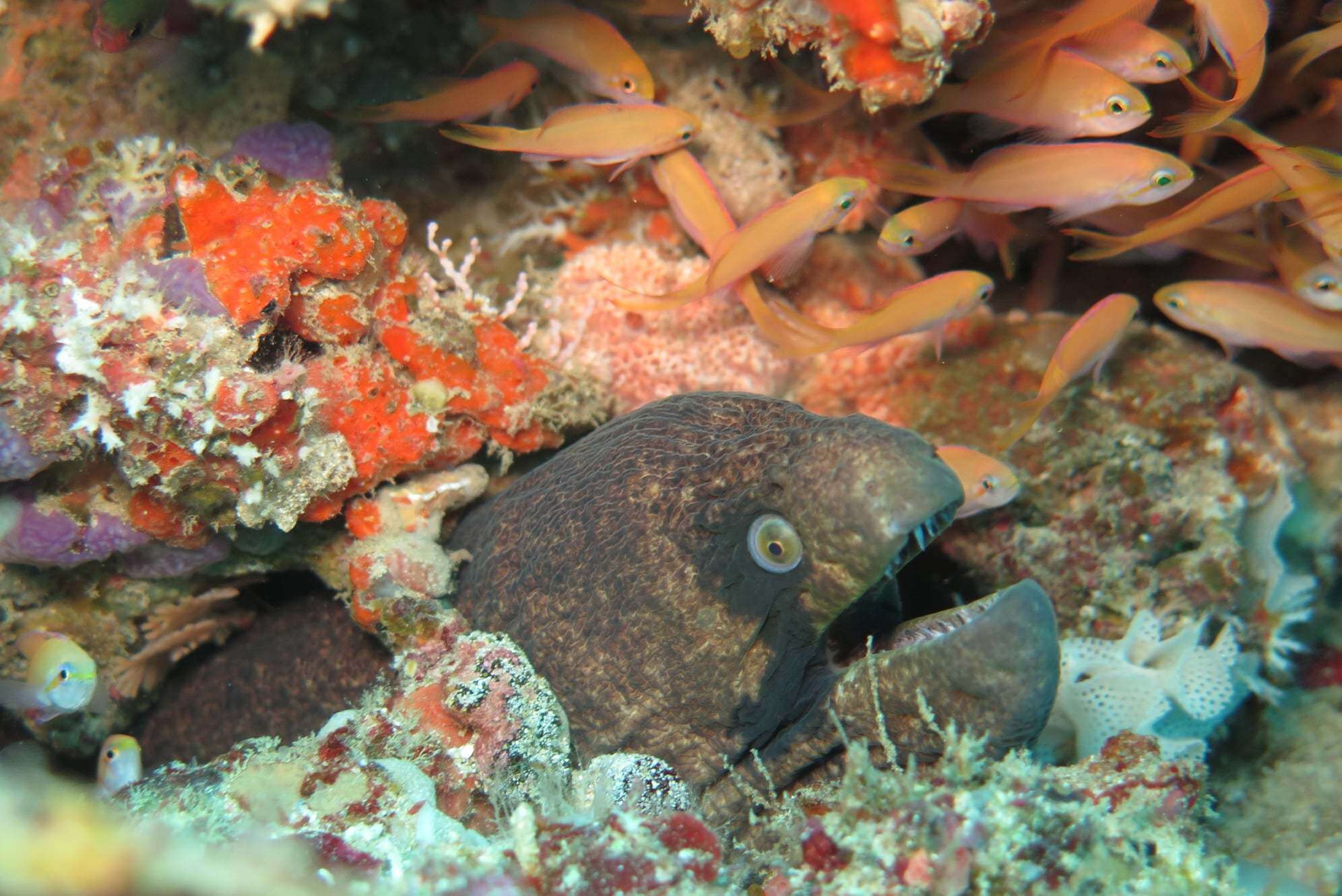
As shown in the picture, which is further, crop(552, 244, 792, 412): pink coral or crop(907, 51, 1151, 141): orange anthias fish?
crop(552, 244, 792, 412): pink coral

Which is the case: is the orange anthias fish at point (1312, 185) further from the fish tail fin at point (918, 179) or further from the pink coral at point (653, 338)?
the pink coral at point (653, 338)

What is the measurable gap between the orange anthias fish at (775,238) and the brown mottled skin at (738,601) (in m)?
0.79

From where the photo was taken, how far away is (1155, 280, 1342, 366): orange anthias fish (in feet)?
11.4

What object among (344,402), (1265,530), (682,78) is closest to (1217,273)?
(1265,530)

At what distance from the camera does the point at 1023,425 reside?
344 cm

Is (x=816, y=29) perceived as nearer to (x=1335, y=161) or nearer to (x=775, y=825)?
(x=1335, y=161)

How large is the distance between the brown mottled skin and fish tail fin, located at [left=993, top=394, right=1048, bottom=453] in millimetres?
1273

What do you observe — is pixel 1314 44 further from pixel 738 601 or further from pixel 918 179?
pixel 738 601

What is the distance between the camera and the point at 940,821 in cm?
175

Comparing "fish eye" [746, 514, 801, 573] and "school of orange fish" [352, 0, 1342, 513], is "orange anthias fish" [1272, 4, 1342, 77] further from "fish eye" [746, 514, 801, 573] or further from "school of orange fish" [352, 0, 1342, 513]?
"fish eye" [746, 514, 801, 573]

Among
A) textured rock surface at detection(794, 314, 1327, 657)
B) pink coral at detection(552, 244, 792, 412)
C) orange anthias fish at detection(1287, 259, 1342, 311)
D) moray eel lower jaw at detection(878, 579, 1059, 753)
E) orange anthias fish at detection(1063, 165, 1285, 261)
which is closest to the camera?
moray eel lower jaw at detection(878, 579, 1059, 753)

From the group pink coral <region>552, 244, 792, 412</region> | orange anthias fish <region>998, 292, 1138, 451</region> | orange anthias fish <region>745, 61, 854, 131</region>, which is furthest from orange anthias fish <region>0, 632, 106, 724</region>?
orange anthias fish <region>998, 292, 1138, 451</region>

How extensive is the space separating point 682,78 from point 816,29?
128cm

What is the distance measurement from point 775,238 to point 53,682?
3.42 metres
